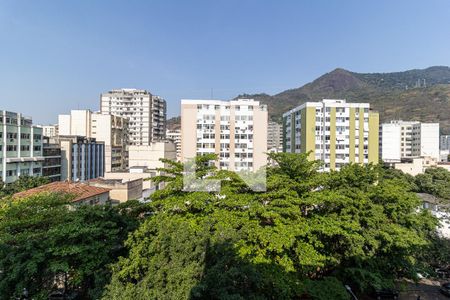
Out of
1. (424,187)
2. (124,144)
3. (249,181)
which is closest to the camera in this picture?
(249,181)

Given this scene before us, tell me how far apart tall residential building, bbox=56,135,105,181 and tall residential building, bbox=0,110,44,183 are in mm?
4385

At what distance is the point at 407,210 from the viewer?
39.1ft

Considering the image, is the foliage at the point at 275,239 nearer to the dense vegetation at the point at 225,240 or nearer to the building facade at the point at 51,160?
the dense vegetation at the point at 225,240

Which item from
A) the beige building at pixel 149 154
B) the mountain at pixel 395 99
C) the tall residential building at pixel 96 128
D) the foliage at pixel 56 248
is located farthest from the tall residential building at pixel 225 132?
the mountain at pixel 395 99

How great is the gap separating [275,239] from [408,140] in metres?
69.7

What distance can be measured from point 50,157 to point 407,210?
1475 inches

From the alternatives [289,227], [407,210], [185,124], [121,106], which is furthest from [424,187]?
[121,106]

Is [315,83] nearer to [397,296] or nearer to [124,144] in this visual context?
[124,144]

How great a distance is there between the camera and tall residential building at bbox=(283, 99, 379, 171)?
36594mm

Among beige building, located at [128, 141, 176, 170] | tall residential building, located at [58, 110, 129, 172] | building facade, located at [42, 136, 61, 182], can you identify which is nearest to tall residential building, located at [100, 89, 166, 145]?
tall residential building, located at [58, 110, 129, 172]

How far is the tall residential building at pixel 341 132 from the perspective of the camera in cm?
3659

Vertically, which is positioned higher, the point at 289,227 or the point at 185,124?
the point at 185,124

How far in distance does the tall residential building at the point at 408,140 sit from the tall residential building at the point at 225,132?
37.8m

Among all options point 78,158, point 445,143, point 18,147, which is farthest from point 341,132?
point 445,143
